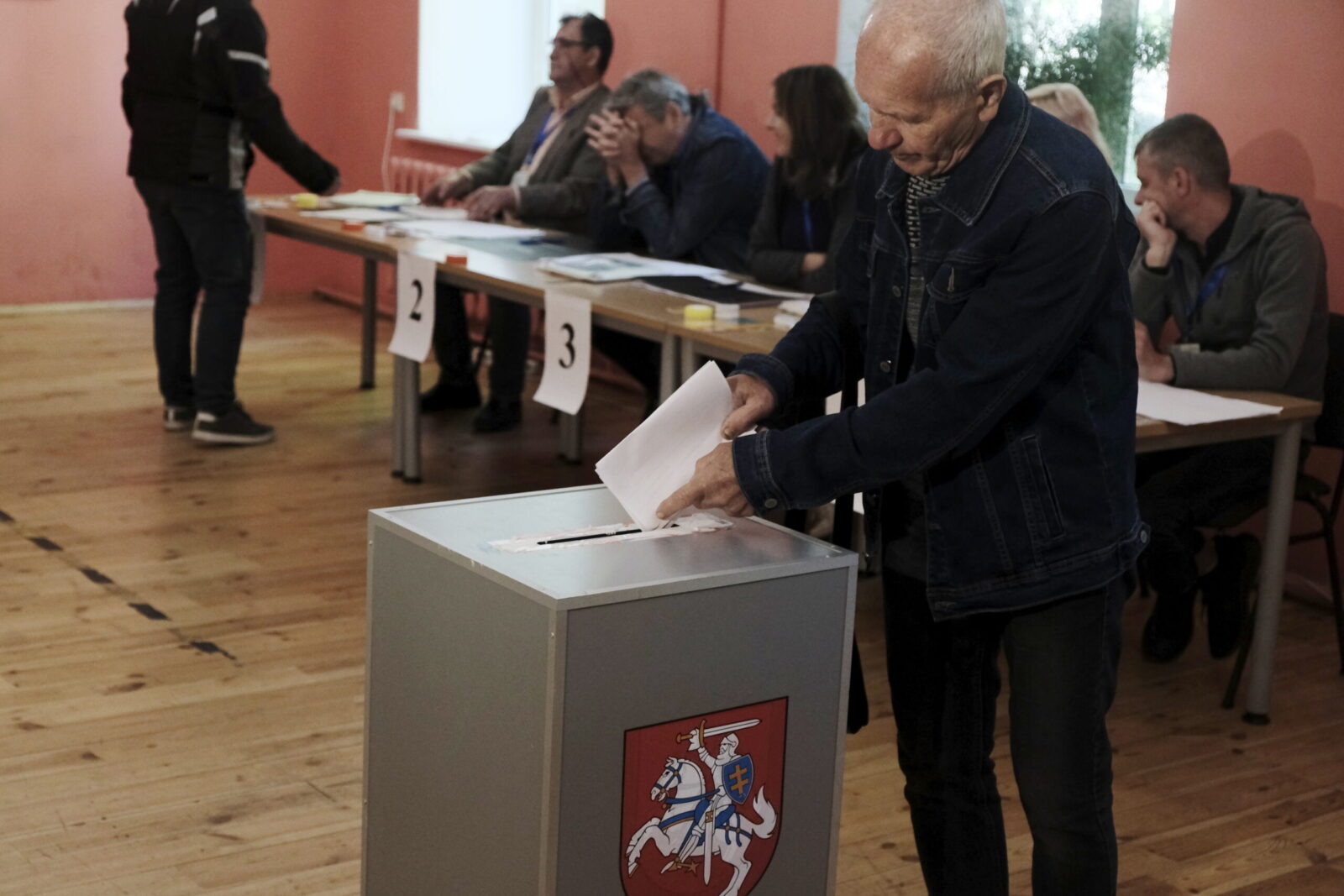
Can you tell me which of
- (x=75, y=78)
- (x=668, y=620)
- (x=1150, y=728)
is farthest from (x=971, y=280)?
(x=75, y=78)

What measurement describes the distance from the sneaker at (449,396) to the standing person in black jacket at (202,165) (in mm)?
663

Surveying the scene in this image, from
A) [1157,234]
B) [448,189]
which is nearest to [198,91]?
[448,189]

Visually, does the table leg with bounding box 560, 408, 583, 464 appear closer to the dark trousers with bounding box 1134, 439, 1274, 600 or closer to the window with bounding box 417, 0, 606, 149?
the dark trousers with bounding box 1134, 439, 1274, 600

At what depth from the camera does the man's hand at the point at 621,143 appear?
430 cm

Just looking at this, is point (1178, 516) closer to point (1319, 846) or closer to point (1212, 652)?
point (1212, 652)

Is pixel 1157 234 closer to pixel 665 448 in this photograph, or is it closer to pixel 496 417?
pixel 665 448

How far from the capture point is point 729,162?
171 inches

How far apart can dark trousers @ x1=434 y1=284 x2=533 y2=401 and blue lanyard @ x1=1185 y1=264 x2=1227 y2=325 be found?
2.34 metres

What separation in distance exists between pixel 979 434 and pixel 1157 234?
6.36 ft

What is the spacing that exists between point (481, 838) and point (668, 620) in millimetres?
305

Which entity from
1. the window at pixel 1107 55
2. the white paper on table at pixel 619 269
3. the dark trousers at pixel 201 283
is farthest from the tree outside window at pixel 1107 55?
the dark trousers at pixel 201 283

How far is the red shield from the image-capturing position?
1.51 m

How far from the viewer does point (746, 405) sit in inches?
68.7

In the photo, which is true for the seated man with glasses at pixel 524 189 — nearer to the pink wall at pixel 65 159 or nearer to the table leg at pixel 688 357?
the table leg at pixel 688 357
